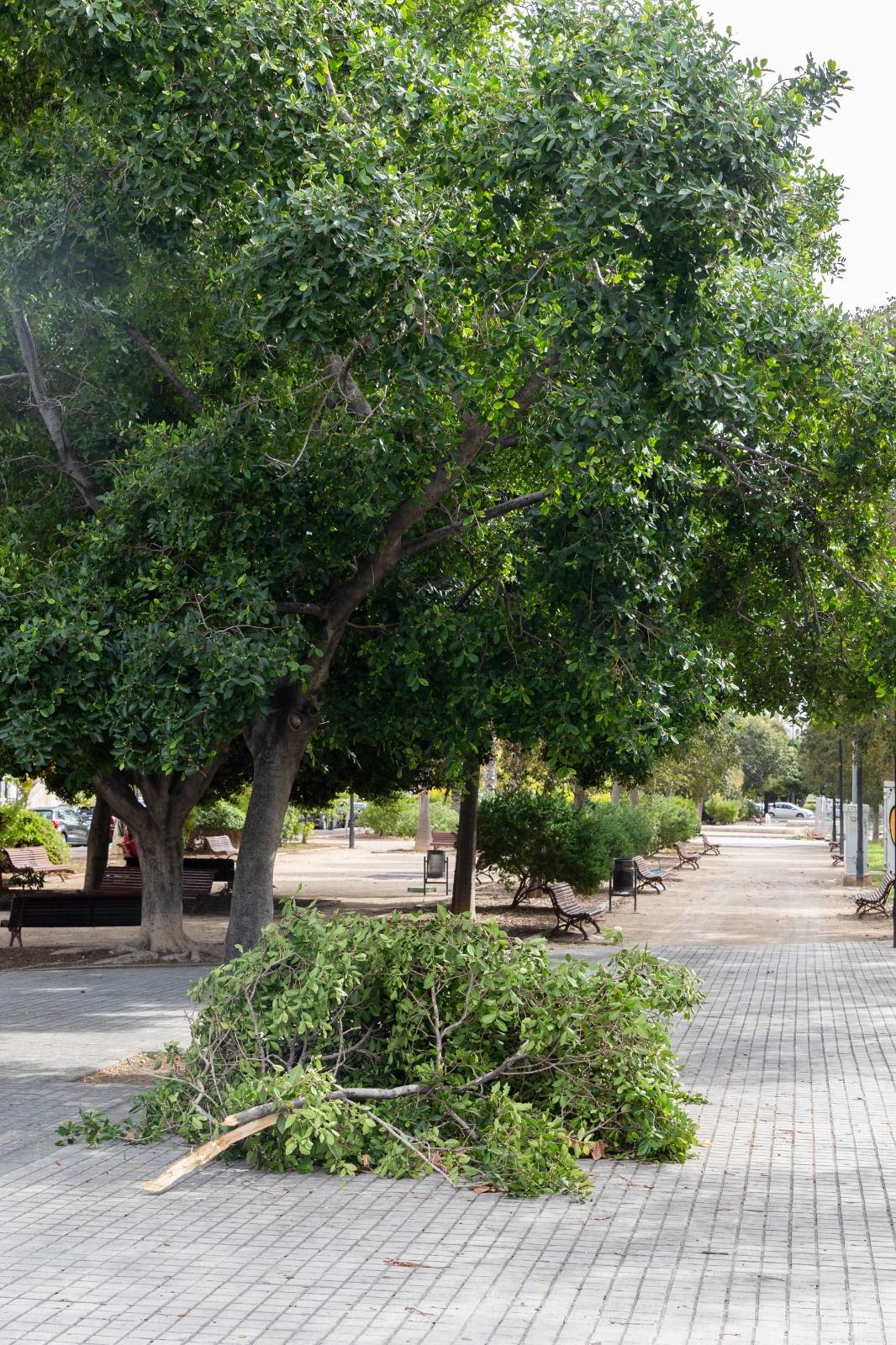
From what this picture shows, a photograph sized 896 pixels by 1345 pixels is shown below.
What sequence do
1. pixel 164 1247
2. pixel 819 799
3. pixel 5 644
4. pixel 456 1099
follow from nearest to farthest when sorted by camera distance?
1. pixel 164 1247
2. pixel 456 1099
3. pixel 5 644
4. pixel 819 799

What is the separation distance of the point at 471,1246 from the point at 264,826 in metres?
5.98

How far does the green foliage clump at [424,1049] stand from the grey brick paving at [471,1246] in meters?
0.26

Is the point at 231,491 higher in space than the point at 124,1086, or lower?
higher

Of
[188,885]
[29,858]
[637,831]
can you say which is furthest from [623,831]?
[29,858]

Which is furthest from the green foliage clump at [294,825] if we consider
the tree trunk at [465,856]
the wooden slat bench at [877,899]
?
the wooden slat bench at [877,899]

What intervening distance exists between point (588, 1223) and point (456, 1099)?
1292 mm

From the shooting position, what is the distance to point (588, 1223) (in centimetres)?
646

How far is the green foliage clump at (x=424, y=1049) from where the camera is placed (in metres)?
7.48

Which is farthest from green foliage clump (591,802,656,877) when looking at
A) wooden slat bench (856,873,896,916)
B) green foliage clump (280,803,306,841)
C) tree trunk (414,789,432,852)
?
green foliage clump (280,803,306,841)

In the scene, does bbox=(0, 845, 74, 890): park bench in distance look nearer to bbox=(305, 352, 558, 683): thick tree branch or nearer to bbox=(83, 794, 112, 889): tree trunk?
bbox=(83, 794, 112, 889): tree trunk

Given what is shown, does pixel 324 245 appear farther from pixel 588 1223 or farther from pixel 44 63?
pixel 588 1223

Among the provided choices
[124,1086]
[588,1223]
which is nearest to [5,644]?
[124,1086]

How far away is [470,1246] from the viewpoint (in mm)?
6105

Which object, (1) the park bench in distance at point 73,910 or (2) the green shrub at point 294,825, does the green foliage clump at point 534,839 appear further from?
(2) the green shrub at point 294,825
